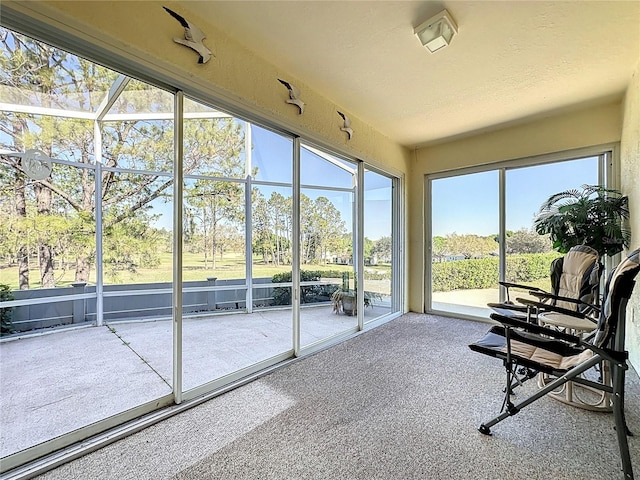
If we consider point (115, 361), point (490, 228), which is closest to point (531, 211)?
point (490, 228)

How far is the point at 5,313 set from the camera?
112 inches

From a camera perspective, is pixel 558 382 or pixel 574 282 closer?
pixel 558 382

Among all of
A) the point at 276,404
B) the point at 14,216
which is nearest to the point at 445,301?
the point at 276,404

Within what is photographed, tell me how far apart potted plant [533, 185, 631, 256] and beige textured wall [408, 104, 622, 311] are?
760mm

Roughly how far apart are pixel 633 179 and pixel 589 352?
210 cm

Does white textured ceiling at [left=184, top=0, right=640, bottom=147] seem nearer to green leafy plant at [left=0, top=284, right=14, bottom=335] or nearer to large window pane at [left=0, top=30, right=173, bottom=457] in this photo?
large window pane at [left=0, top=30, right=173, bottom=457]

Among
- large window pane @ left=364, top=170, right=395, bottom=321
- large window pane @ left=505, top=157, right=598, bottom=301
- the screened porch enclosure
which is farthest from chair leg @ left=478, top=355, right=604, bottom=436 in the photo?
large window pane @ left=505, top=157, right=598, bottom=301

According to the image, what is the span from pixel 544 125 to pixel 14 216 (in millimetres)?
5958

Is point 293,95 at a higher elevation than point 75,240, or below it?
higher

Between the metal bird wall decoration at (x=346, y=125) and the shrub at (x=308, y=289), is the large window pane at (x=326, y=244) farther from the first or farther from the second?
the metal bird wall decoration at (x=346, y=125)

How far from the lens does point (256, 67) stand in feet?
7.74

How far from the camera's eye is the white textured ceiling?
188 cm

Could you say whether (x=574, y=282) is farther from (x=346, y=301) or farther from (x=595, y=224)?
(x=346, y=301)

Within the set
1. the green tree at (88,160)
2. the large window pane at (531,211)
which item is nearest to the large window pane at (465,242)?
the large window pane at (531,211)
